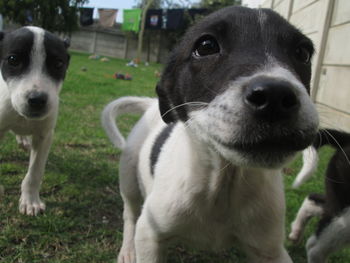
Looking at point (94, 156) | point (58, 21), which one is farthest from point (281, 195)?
point (58, 21)

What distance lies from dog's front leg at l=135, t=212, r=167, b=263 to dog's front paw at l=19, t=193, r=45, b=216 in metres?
1.21

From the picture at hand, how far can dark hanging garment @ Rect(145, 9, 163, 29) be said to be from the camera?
29.5 metres

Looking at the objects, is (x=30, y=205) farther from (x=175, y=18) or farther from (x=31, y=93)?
(x=175, y=18)

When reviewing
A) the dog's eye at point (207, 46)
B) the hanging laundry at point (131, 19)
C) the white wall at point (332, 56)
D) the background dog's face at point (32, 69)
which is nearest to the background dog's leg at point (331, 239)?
the dog's eye at point (207, 46)

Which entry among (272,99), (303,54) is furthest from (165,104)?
(272,99)

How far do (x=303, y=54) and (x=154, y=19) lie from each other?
2893 cm

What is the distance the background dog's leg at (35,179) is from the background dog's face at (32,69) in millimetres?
310

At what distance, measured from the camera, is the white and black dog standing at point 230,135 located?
139cm

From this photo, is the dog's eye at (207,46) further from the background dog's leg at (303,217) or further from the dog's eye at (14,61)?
the dog's eye at (14,61)

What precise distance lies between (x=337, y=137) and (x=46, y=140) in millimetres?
2344

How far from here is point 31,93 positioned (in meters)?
3.04

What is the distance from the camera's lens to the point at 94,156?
4508mm

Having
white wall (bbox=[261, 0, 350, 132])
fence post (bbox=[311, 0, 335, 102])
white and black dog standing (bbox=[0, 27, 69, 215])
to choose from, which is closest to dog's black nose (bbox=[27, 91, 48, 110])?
white and black dog standing (bbox=[0, 27, 69, 215])

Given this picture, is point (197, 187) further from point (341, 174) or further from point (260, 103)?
point (341, 174)
